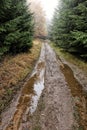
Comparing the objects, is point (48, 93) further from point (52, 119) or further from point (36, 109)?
point (52, 119)

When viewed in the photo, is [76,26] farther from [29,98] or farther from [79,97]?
[29,98]

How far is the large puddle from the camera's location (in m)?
7.38

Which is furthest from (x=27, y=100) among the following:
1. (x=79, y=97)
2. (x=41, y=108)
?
(x=79, y=97)

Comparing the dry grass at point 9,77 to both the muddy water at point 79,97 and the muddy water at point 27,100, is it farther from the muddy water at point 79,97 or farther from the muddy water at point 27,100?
the muddy water at point 79,97

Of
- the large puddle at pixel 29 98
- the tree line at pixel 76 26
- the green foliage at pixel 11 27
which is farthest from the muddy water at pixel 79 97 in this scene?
the green foliage at pixel 11 27

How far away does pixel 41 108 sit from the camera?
845 cm

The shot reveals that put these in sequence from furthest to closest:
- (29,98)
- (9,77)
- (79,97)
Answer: (9,77), (79,97), (29,98)

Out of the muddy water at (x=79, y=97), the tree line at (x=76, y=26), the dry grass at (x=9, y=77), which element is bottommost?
the muddy water at (x=79, y=97)

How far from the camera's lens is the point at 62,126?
22.9ft

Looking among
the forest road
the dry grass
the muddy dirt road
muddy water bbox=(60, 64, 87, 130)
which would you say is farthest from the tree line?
the dry grass

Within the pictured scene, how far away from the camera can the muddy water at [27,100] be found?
7174mm

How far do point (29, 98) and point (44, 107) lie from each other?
1.47 meters

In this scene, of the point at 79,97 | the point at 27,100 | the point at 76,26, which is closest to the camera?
the point at 27,100

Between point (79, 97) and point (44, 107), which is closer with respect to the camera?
point (44, 107)
